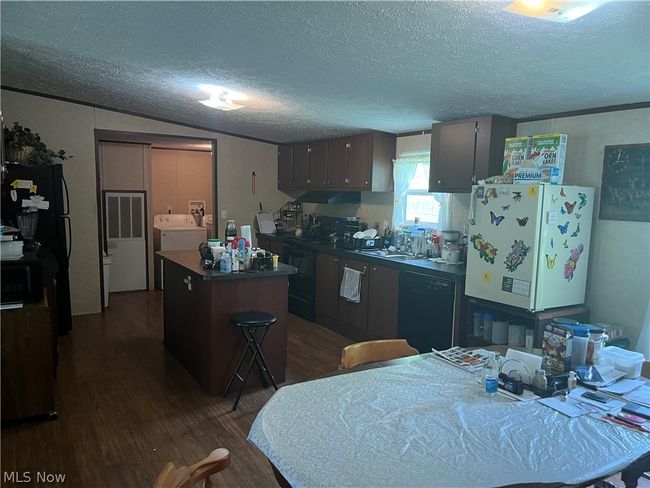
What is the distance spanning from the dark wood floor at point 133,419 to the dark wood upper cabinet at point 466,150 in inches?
75.2

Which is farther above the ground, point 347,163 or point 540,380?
point 347,163

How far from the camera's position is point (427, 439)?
57.3 inches

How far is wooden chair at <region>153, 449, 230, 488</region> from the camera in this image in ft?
3.73

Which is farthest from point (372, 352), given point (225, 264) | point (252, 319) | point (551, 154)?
point (551, 154)

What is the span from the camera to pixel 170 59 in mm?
3105

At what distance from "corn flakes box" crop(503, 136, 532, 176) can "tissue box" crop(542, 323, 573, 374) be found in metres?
1.58

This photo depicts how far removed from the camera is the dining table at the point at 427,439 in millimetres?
1282

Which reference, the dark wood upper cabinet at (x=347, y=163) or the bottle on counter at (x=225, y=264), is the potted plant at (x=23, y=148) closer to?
the bottle on counter at (x=225, y=264)

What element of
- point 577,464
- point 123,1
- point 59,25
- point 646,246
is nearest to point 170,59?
point 59,25

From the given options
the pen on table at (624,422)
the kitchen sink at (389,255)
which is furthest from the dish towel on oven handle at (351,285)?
the pen on table at (624,422)

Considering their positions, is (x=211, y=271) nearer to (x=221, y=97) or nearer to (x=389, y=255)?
(x=221, y=97)

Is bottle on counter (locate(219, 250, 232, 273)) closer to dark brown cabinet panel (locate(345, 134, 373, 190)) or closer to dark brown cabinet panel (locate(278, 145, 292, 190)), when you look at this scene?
dark brown cabinet panel (locate(345, 134, 373, 190))

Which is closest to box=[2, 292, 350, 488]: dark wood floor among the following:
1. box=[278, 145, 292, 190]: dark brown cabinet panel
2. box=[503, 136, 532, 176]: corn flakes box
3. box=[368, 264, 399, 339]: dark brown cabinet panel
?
box=[368, 264, 399, 339]: dark brown cabinet panel

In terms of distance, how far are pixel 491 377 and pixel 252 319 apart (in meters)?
1.86
